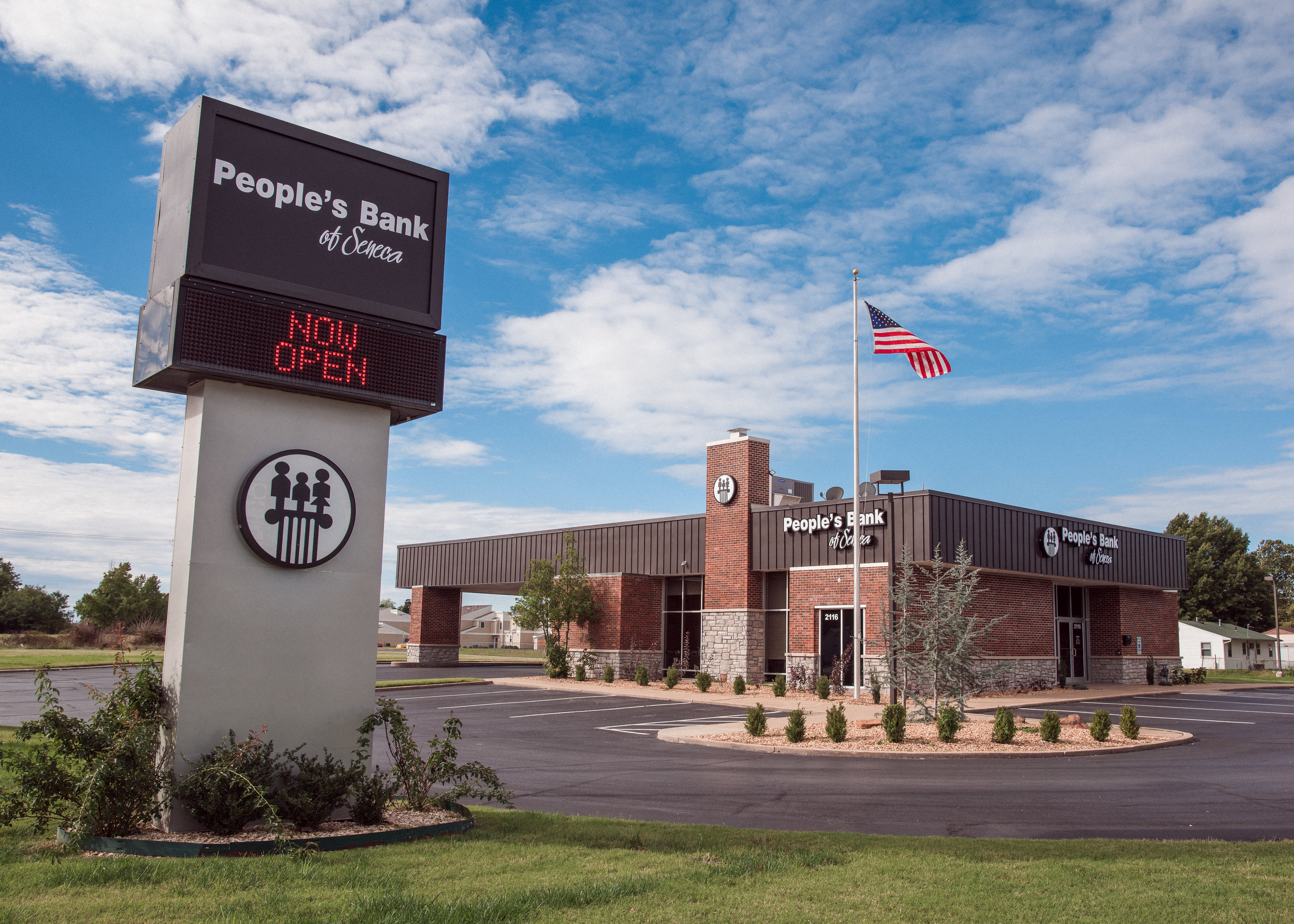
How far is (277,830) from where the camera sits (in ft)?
22.4

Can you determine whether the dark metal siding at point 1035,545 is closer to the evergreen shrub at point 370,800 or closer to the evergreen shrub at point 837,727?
the evergreen shrub at point 837,727

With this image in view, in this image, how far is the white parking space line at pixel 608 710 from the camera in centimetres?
2077

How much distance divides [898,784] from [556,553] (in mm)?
26003

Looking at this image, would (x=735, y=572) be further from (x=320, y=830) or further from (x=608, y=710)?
(x=320, y=830)

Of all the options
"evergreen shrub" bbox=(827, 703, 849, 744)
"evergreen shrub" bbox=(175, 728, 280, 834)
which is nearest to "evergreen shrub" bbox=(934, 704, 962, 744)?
"evergreen shrub" bbox=(827, 703, 849, 744)

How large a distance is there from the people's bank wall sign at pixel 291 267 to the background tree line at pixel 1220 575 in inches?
3011

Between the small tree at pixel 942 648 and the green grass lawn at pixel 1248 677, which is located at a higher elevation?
the small tree at pixel 942 648

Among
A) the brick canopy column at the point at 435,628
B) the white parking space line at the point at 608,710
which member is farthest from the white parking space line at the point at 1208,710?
the brick canopy column at the point at 435,628

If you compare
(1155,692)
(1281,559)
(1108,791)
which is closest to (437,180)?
(1108,791)

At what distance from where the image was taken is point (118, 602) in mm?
62438

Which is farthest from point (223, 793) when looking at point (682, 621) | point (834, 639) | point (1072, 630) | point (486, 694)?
point (1072, 630)

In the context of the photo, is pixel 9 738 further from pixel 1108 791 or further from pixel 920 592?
pixel 920 592

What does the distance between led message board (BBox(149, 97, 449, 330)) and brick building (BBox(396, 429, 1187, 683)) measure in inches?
707

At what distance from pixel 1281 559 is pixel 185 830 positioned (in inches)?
4004
